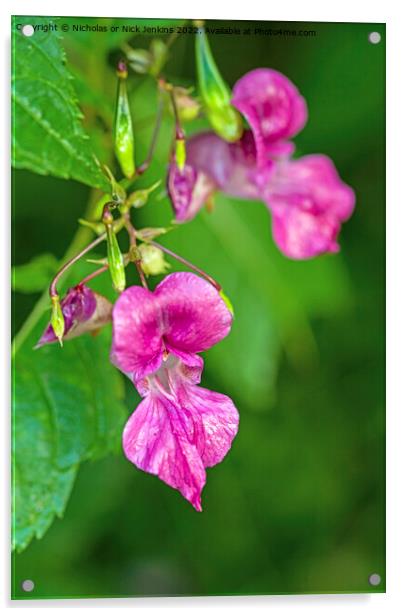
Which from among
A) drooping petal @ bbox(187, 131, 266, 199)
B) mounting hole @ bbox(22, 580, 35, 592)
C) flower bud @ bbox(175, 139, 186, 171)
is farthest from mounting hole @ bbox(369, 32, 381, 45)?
mounting hole @ bbox(22, 580, 35, 592)

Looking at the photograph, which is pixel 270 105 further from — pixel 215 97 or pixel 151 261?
pixel 151 261

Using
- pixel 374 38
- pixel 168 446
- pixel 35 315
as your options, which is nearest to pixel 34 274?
pixel 35 315

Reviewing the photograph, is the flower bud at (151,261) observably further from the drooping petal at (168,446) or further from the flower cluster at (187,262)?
the drooping petal at (168,446)

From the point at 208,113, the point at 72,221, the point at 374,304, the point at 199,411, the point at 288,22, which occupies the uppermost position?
the point at 288,22

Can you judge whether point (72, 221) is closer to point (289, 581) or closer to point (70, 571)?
point (70, 571)
